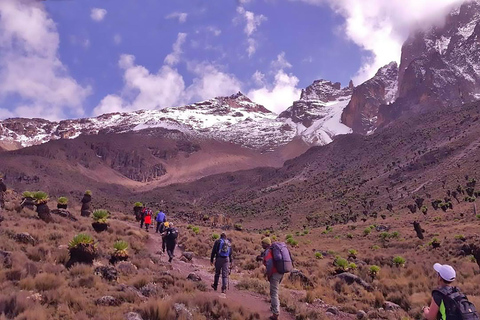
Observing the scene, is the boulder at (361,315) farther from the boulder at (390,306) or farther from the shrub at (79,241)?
the shrub at (79,241)

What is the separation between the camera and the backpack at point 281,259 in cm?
782

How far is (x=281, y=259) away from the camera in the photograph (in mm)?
7832

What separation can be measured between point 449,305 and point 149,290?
6335mm

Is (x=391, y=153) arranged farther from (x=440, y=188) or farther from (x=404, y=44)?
(x=404, y=44)

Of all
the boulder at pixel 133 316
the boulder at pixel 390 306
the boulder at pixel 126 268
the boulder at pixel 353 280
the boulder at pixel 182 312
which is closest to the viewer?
the boulder at pixel 133 316

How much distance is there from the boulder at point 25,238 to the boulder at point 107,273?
3.85 meters

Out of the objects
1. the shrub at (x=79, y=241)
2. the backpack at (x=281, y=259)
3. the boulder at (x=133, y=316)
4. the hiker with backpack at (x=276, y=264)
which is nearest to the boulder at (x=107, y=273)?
the shrub at (x=79, y=241)

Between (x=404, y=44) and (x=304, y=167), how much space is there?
12405 cm

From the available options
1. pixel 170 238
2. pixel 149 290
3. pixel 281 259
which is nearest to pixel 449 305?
pixel 281 259

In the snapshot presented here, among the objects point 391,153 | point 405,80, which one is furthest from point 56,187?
point 405,80

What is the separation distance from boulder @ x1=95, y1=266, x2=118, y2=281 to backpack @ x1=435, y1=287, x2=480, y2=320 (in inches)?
302

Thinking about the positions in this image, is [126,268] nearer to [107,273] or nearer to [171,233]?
[107,273]

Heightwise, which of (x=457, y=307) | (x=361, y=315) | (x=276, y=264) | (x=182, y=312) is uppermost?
(x=276, y=264)

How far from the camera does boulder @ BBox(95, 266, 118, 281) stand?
9.46 meters
